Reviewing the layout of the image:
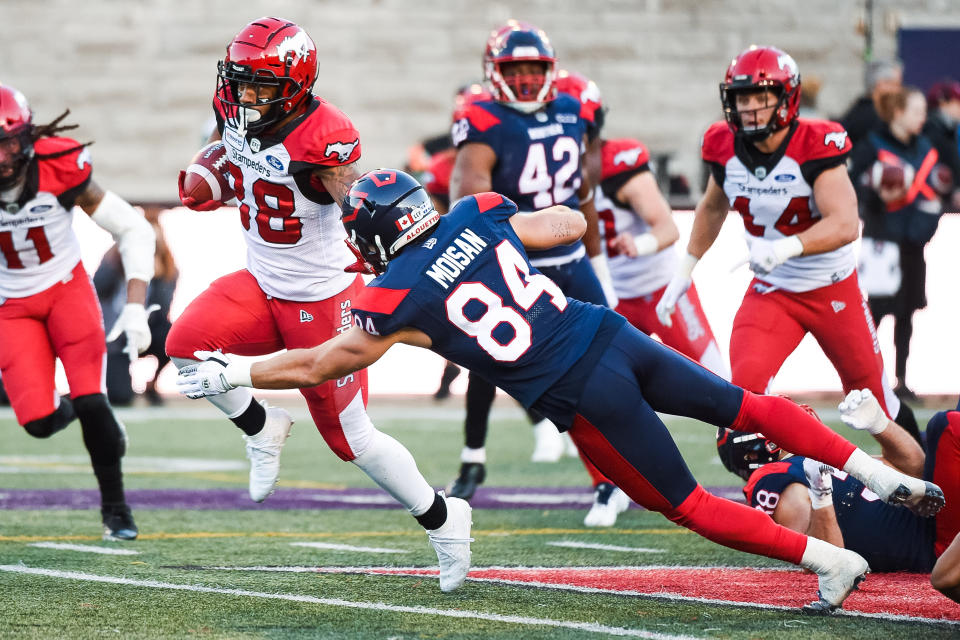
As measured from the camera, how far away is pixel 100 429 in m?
5.64

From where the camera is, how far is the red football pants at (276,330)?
4887 millimetres

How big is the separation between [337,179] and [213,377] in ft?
2.93

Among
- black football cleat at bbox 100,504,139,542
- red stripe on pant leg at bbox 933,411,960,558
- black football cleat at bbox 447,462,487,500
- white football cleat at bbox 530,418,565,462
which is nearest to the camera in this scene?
red stripe on pant leg at bbox 933,411,960,558

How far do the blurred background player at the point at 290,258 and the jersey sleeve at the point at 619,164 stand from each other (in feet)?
7.04

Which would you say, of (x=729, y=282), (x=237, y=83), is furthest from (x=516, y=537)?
(x=729, y=282)

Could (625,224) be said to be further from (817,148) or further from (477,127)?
(817,148)

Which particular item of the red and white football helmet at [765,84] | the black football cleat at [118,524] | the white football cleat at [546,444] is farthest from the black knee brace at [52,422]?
the white football cleat at [546,444]

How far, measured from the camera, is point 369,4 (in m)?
13.7

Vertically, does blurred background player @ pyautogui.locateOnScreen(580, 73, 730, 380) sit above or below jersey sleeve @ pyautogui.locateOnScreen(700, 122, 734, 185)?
below

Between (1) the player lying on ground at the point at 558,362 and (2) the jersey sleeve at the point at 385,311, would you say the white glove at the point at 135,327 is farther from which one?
(2) the jersey sleeve at the point at 385,311

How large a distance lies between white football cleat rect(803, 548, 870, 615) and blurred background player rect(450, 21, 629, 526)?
2044 millimetres

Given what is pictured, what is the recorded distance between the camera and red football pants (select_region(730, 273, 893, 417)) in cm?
572

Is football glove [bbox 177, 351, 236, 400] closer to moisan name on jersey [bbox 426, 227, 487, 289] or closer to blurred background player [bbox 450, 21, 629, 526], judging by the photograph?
moisan name on jersey [bbox 426, 227, 487, 289]

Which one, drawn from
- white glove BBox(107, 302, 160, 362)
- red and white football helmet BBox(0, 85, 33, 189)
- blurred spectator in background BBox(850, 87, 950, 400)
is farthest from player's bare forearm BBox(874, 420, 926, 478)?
blurred spectator in background BBox(850, 87, 950, 400)
